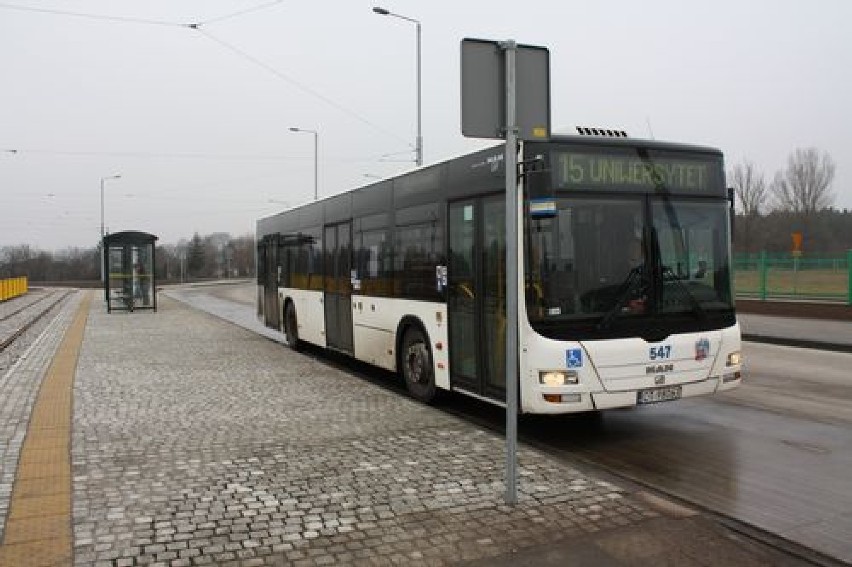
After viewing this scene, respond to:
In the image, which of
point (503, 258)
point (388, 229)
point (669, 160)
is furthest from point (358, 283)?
point (669, 160)

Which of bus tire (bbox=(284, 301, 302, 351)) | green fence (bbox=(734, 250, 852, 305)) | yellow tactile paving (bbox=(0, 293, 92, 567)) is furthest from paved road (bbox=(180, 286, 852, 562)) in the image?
green fence (bbox=(734, 250, 852, 305))

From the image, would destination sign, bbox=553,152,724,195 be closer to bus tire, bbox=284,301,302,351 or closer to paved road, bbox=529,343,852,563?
paved road, bbox=529,343,852,563

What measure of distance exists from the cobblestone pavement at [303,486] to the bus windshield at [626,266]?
1.38m

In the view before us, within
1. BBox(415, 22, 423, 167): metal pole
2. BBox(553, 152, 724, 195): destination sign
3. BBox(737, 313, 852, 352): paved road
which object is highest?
BBox(415, 22, 423, 167): metal pole

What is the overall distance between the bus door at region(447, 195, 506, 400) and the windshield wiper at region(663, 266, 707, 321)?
1.51 metres

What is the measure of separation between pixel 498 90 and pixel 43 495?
418cm

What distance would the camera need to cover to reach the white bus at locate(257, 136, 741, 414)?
22.0ft

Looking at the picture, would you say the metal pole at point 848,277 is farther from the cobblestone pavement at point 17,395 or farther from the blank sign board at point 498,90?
the cobblestone pavement at point 17,395

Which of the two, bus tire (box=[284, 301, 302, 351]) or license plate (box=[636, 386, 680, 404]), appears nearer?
license plate (box=[636, 386, 680, 404])

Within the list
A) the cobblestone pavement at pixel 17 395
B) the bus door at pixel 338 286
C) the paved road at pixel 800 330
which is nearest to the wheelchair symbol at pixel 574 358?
the cobblestone pavement at pixel 17 395

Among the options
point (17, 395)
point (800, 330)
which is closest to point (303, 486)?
point (17, 395)

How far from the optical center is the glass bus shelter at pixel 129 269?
92.9ft

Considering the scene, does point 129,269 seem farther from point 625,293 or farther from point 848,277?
point 625,293

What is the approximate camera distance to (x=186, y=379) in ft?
35.7
